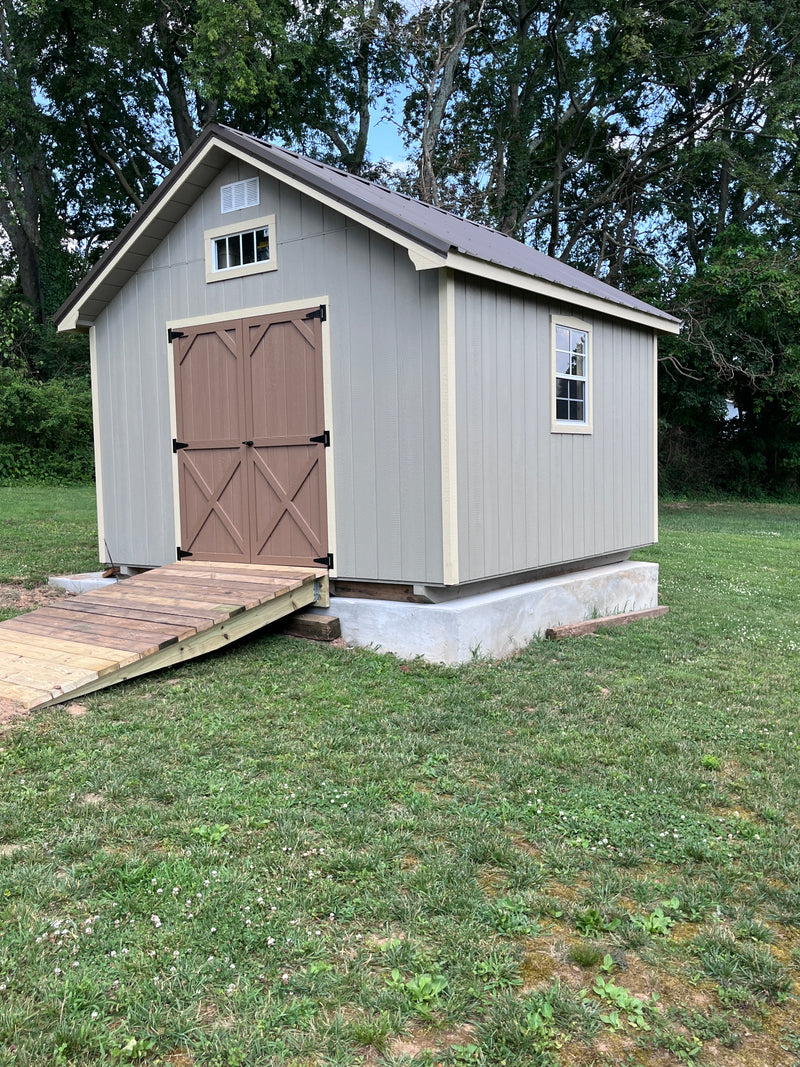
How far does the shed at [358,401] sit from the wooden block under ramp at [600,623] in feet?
0.44

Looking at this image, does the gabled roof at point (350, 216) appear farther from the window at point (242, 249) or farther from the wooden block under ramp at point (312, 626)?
the wooden block under ramp at point (312, 626)

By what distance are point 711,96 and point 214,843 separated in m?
25.3

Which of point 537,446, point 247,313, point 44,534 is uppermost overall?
point 247,313

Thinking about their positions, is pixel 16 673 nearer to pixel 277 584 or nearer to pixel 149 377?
pixel 277 584

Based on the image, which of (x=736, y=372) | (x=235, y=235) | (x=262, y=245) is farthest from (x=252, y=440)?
(x=736, y=372)

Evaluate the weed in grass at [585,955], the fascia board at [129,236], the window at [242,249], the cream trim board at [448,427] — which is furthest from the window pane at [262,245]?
the weed in grass at [585,955]

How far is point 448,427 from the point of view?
6160mm

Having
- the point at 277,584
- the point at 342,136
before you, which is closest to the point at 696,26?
the point at 342,136

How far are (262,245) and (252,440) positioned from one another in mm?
1733

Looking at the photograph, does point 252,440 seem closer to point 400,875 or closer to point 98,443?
point 98,443

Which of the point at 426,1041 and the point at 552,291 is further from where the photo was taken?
the point at 552,291

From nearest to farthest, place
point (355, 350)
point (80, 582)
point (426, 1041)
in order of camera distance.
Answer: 1. point (426, 1041)
2. point (355, 350)
3. point (80, 582)

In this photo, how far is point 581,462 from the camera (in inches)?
322

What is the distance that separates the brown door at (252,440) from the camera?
6992 millimetres
